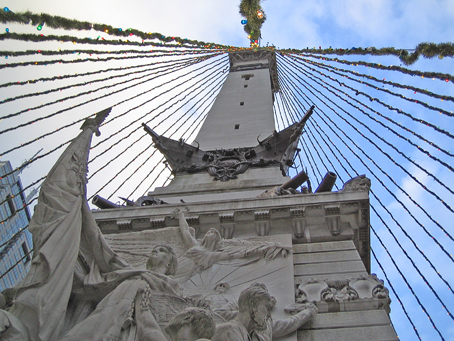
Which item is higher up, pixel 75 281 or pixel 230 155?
pixel 230 155

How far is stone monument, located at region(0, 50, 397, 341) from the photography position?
542cm

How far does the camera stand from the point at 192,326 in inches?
191

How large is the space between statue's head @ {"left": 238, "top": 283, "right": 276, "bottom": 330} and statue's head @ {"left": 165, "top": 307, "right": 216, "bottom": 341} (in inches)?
27.8

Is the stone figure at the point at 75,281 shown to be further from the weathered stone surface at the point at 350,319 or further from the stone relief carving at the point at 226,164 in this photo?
the stone relief carving at the point at 226,164

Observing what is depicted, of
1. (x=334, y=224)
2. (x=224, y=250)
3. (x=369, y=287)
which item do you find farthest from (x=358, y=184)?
(x=224, y=250)

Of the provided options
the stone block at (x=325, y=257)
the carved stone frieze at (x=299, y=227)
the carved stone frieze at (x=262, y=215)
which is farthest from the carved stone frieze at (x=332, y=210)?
the carved stone frieze at (x=262, y=215)

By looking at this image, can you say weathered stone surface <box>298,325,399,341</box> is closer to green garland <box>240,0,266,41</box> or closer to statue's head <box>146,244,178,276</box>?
statue's head <box>146,244,178,276</box>

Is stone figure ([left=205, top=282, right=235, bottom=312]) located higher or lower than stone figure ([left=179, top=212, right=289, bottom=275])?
lower

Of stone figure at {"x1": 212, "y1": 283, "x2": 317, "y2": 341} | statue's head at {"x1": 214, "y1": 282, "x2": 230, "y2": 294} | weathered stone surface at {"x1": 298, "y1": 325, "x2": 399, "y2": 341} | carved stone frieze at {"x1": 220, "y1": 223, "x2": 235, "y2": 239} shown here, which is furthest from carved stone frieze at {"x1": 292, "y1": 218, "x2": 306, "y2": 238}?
stone figure at {"x1": 212, "y1": 283, "x2": 317, "y2": 341}

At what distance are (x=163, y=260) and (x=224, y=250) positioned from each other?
5.02 ft

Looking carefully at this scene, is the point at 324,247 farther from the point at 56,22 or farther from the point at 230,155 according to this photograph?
the point at 230,155

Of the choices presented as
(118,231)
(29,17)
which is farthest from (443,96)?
(29,17)

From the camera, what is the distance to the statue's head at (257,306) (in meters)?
5.42

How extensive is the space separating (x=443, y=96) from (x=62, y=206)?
750 cm
